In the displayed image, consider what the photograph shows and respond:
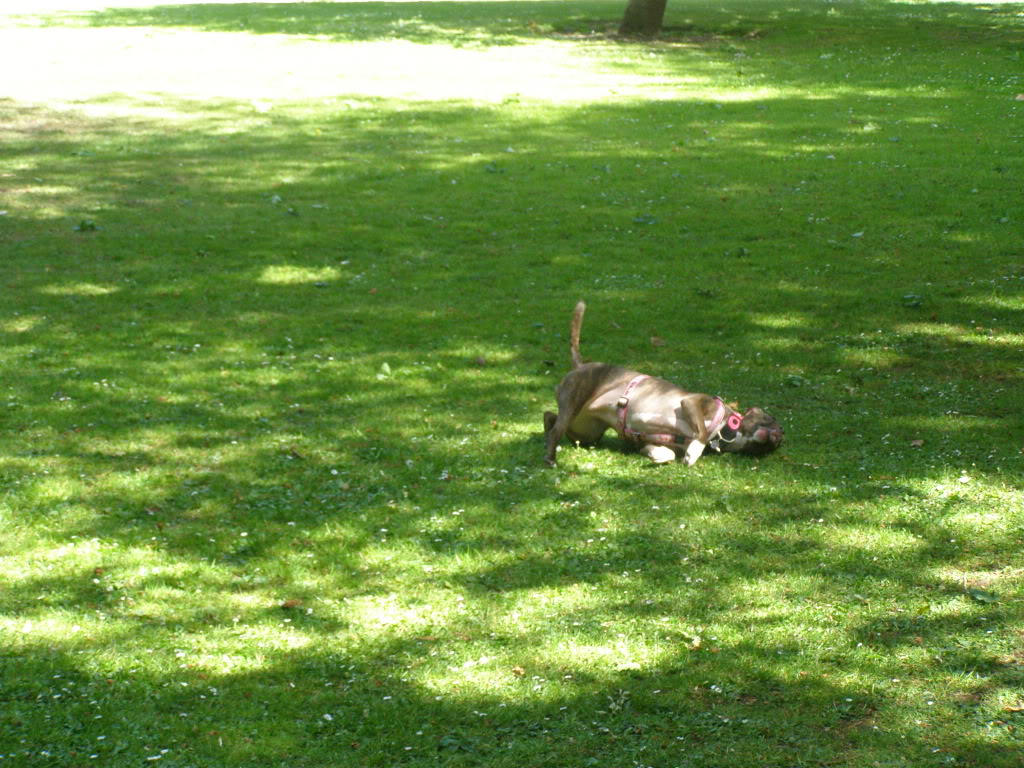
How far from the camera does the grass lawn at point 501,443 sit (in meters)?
6.63

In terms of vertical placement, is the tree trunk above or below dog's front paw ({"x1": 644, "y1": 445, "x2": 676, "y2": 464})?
above

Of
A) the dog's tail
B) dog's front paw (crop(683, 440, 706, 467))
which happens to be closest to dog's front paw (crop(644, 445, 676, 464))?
dog's front paw (crop(683, 440, 706, 467))

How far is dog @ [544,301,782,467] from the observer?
10.0 m

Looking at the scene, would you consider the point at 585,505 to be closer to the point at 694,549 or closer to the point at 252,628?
the point at 694,549

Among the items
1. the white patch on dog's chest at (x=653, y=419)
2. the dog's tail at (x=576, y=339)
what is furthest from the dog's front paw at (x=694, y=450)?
the dog's tail at (x=576, y=339)

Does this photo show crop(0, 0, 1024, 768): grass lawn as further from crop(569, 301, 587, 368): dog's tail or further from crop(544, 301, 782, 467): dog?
crop(569, 301, 587, 368): dog's tail

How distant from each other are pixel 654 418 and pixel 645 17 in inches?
1295

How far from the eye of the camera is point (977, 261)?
51.9 ft

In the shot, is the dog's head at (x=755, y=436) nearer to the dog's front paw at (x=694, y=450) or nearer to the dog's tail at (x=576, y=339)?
the dog's front paw at (x=694, y=450)

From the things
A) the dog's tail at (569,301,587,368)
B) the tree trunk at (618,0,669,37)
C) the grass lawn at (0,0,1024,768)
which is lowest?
the grass lawn at (0,0,1024,768)

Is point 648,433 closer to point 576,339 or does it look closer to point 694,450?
point 694,450

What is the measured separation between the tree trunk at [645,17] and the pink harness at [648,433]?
106ft

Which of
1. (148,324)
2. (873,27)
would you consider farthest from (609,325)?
(873,27)

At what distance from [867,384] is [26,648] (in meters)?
8.29
